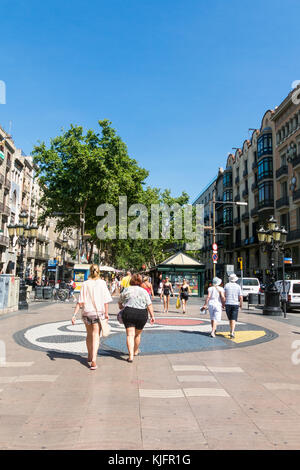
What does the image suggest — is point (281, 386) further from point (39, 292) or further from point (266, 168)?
point (266, 168)

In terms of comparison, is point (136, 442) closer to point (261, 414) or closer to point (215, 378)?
point (261, 414)

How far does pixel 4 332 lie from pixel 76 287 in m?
19.4

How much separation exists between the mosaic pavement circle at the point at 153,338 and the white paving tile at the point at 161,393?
8.51ft

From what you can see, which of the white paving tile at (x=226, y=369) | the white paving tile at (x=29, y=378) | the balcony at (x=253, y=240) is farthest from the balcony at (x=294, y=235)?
the white paving tile at (x=29, y=378)

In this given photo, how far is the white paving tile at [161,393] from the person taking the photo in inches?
183

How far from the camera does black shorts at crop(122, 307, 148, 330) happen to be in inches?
262

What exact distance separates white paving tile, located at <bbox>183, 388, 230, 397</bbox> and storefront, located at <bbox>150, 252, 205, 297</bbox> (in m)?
24.7

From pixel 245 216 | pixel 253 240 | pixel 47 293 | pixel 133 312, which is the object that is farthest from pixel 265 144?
pixel 133 312

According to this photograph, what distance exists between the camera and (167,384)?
205 inches

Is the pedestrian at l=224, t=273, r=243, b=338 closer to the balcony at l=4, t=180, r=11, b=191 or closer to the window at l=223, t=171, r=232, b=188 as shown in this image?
the balcony at l=4, t=180, r=11, b=191

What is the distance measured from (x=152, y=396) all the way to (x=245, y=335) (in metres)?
6.08

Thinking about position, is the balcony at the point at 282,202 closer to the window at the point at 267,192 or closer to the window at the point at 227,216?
the window at the point at 267,192

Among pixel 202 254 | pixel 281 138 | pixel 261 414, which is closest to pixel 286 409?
pixel 261 414

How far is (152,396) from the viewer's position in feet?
15.2
